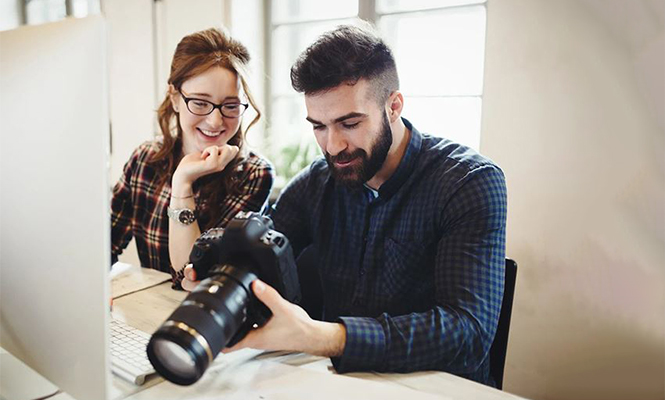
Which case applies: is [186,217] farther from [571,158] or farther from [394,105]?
[571,158]

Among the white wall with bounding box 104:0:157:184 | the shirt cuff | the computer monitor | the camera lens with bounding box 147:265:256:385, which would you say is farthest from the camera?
the white wall with bounding box 104:0:157:184

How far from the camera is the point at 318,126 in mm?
1221

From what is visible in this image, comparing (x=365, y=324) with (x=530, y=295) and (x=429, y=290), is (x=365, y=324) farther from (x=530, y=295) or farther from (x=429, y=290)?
(x=530, y=295)

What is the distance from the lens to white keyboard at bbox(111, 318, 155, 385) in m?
0.85

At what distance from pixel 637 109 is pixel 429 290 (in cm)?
93

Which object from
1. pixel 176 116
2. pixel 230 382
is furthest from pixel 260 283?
pixel 176 116

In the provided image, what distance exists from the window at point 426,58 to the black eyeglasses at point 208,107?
740mm

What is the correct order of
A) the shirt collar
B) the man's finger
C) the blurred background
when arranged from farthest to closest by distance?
the blurred background, the shirt collar, the man's finger

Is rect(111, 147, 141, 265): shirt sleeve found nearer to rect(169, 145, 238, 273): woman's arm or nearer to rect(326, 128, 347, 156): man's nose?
rect(169, 145, 238, 273): woman's arm

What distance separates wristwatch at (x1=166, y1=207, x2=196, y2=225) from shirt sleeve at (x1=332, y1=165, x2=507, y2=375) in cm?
67

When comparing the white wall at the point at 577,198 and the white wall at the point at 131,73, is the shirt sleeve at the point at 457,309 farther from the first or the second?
the white wall at the point at 131,73

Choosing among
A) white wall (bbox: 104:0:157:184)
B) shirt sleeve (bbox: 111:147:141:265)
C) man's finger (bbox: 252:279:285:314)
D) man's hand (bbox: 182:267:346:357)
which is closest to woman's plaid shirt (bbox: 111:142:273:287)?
shirt sleeve (bbox: 111:147:141:265)

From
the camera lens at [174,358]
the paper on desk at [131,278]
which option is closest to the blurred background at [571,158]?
the paper on desk at [131,278]

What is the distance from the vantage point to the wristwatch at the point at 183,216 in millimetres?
1464
